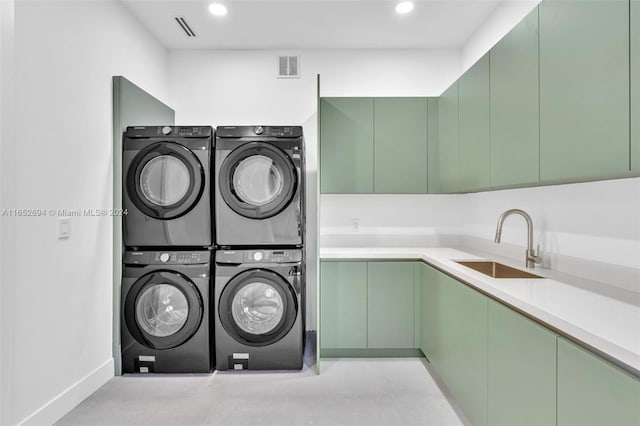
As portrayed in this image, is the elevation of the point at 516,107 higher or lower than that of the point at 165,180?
higher

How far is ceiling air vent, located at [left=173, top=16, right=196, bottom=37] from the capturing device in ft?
9.26

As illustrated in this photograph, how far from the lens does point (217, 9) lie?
2670mm

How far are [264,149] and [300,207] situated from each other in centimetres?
52

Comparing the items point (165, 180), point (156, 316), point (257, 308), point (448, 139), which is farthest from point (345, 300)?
point (165, 180)

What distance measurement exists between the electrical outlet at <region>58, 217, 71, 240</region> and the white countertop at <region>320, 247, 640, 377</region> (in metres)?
2.32

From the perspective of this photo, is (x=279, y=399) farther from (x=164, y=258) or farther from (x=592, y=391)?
(x=592, y=391)

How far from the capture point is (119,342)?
100 inches

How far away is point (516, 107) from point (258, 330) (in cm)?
223

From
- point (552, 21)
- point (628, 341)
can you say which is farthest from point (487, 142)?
point (628, 341)

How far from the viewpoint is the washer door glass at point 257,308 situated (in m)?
2.61

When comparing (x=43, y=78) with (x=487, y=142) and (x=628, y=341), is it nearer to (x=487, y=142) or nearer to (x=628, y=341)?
(x=487, y=142)

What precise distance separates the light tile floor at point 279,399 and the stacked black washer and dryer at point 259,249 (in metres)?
0.22

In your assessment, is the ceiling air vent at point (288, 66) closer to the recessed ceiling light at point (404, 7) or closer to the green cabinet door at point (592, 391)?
the recessed ceiling light at point (404, 7)

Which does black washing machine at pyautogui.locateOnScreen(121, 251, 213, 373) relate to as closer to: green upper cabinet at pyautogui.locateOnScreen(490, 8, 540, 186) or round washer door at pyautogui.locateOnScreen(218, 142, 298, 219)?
round washer door at pyautogui.locateOnScreen(218, 142, 298, 219)
